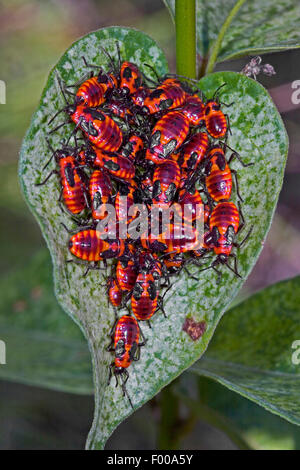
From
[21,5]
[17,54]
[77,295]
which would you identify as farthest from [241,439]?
[21,5]

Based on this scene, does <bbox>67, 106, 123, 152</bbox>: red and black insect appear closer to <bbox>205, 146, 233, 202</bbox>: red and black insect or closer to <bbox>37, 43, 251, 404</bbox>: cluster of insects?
<bbox>37, 43, 251, 404</bbox>: cluster of insects

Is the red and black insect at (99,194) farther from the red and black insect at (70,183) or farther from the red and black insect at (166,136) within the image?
the red and black insect at (166,136)

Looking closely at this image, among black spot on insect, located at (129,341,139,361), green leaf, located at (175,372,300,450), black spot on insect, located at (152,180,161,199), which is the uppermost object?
black spot on insect, located at (152,180,161,199)

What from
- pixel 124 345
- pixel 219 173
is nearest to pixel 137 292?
pixel 124 345

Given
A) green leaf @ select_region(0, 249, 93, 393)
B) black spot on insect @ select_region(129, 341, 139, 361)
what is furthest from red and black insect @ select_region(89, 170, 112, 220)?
green leaf @ select_region(0, 249, 93, 393)

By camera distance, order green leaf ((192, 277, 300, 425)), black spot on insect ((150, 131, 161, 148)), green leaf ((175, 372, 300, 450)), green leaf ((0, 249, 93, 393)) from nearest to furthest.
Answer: black spot on insect ((150, 131, 161, 148))
green leaf ((192, 277, 300, 425))
green leaf ((0, 249, 93, 393))
green leaf ((175, 372, 300, 450))
